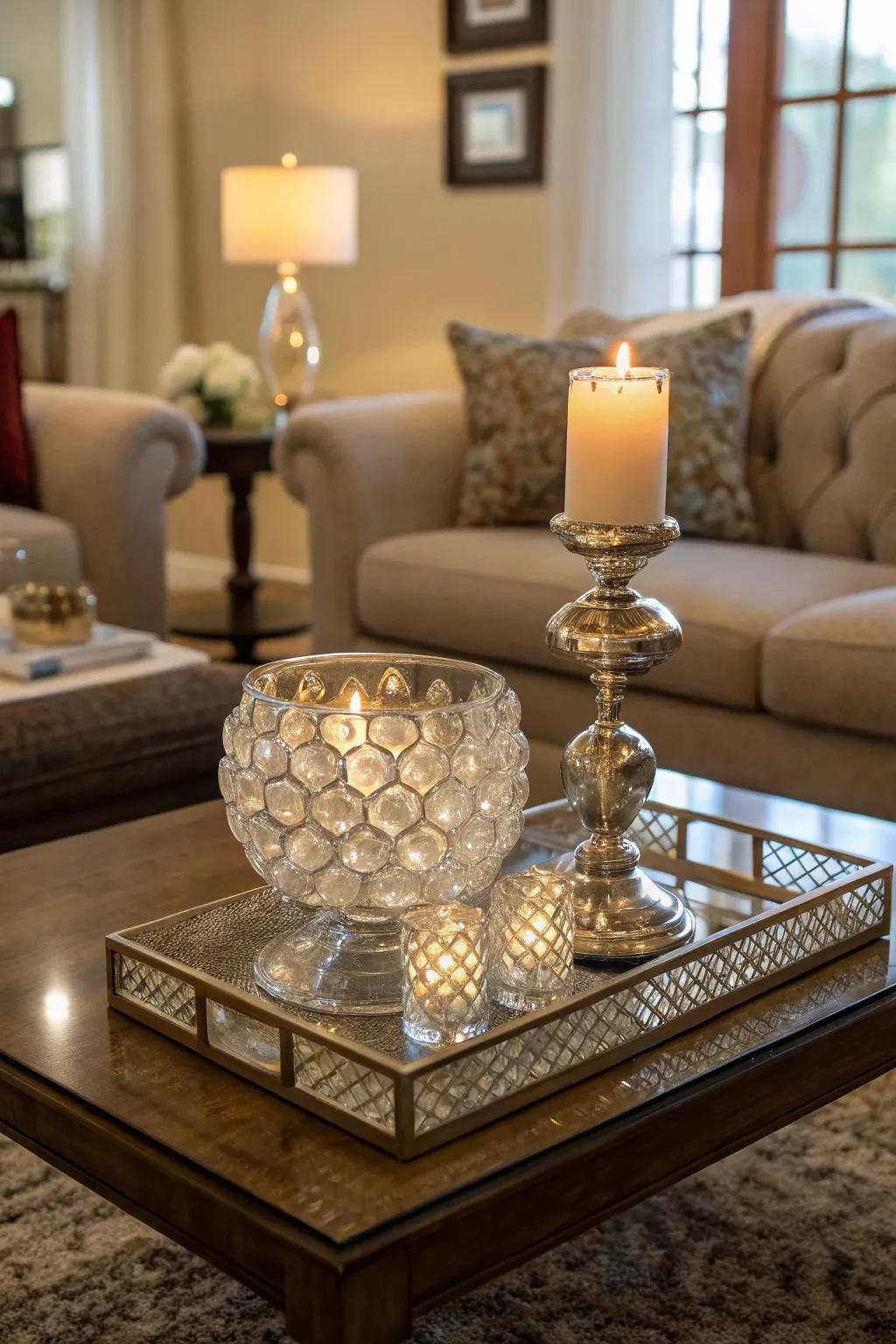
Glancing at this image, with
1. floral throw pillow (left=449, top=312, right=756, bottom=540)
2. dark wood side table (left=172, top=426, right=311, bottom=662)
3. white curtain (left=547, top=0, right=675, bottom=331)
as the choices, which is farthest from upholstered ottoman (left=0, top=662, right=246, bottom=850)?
white curtain (left=547, top=0, right=675, bottom=331)

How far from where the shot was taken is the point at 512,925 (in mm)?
1105

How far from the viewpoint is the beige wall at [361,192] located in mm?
4426

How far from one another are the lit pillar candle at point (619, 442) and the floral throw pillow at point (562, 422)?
1.70 m

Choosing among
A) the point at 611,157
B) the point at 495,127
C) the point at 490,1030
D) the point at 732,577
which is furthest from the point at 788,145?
the point at 490,1030

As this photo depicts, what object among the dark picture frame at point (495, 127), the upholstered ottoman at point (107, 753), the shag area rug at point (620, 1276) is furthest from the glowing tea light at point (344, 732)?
the dark picture frame at point (495, 127)

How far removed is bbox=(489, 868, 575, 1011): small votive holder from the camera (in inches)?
43.3

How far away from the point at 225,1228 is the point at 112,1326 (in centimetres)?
59

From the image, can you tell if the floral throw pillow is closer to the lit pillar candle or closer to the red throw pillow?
the red throw pillow

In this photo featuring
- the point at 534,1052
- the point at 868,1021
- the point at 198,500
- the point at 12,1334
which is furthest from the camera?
the point at 198,500

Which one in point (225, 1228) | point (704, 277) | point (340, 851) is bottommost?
point (225, 1228)

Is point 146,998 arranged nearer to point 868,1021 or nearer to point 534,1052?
point 534,1052

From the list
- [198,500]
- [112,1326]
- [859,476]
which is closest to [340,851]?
[112,1326]

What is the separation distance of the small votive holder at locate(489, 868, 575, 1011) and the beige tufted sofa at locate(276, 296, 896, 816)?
1220mm

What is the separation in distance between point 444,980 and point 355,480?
6.82 ft
